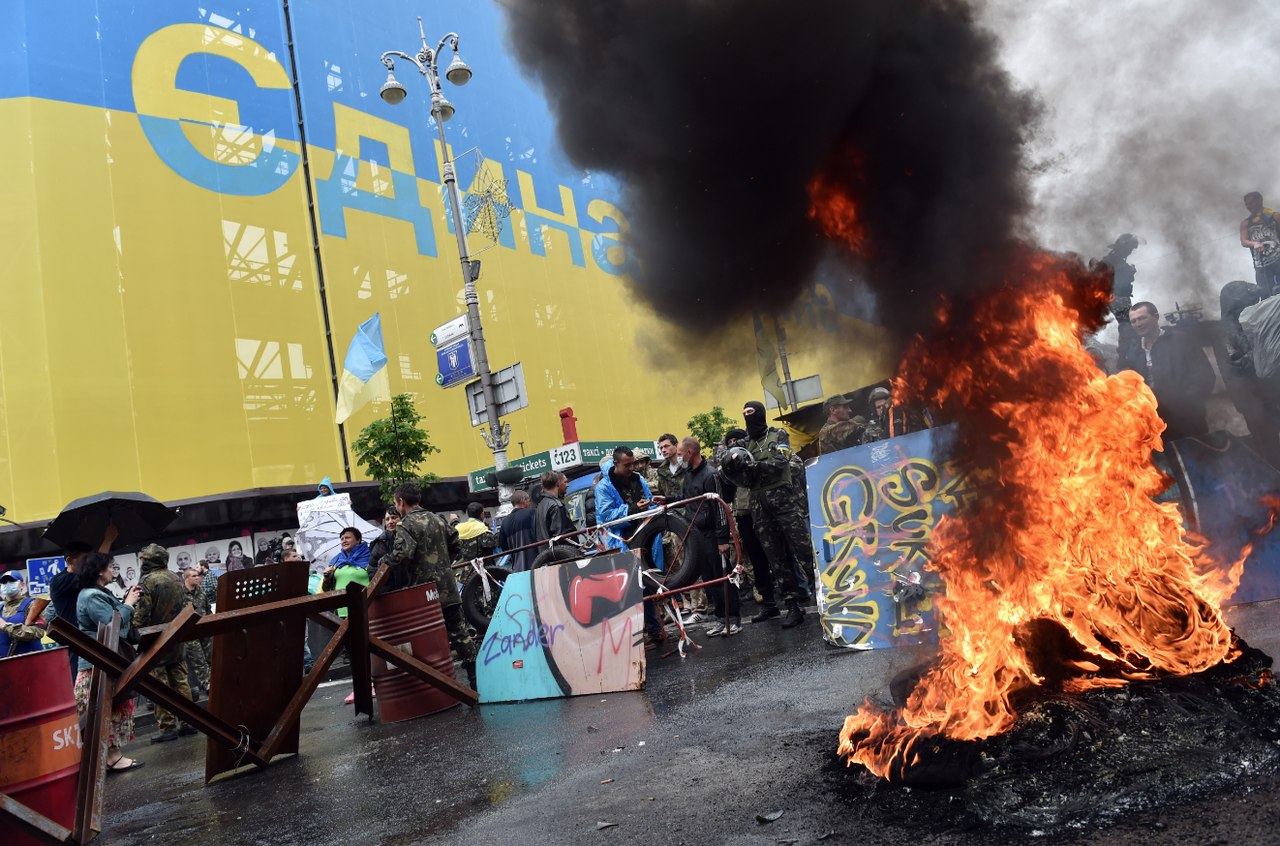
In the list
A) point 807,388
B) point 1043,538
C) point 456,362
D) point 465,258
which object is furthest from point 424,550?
point 465,258

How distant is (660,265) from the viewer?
570 centimetres

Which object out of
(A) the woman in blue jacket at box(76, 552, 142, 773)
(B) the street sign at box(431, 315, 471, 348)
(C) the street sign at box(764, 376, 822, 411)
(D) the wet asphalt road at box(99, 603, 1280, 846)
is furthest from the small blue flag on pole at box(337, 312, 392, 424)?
(C) the street sign at box(764, 376, 822, 411)

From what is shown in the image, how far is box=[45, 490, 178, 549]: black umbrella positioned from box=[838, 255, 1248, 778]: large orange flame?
30.5ft

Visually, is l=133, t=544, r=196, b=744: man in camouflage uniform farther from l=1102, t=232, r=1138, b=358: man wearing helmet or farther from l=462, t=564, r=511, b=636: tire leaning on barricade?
l=1102, t=232, r=1138, b=358: man wearing helmet

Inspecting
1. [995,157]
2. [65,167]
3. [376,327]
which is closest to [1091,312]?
[995,157]

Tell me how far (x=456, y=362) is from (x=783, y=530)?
9.56m

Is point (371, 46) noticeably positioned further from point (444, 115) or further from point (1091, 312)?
point (1091, 312)

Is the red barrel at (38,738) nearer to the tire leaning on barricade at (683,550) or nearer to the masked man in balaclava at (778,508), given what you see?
the tire leaning on barricade at (683,550)

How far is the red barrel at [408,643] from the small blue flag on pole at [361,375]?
32.5ft

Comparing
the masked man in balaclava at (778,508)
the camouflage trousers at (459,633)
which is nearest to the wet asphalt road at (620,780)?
the masked man in balaclava at (778,508)

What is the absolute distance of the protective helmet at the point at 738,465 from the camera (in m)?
7.58

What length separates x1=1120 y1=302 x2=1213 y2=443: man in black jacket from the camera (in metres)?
6.68

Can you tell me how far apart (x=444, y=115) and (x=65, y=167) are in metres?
8.39

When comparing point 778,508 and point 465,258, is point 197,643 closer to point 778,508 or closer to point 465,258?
point 778,508
